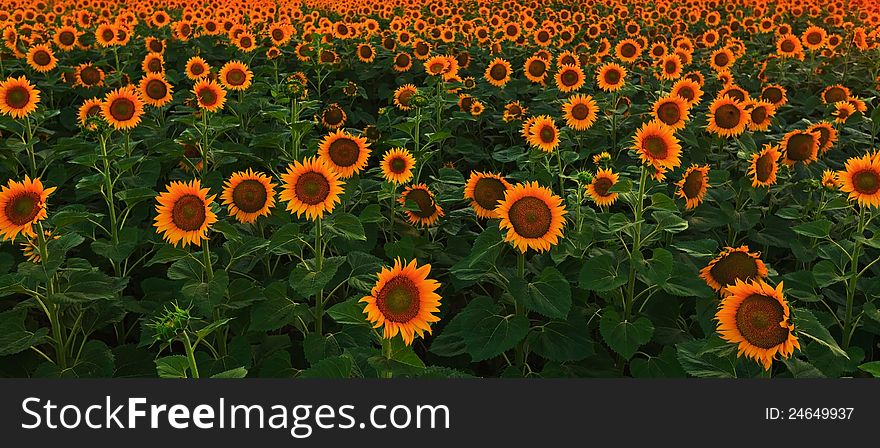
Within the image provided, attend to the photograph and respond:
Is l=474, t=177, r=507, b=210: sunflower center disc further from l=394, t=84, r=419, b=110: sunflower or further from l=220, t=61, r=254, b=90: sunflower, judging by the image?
l=220, t=61, r=254, b=90: sunflower

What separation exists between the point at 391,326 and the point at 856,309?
8.74 feet

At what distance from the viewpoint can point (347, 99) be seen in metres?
8.81

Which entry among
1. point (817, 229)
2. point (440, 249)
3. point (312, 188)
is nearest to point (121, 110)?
point (312, 188)

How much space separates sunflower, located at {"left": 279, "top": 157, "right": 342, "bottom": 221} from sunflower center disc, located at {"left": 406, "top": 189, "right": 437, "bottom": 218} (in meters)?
1.00

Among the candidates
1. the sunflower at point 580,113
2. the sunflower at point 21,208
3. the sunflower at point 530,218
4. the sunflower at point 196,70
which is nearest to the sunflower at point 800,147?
the sunflower at point 580,113

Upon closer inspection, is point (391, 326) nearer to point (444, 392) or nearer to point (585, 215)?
point (444, 392)

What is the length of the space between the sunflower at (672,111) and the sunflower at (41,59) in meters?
6.34

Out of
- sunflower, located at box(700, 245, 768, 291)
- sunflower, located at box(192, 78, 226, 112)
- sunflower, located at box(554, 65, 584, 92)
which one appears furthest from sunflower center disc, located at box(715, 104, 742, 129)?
sunflower, located at box(192, 78, 226, 112)

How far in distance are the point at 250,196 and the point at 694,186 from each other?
2.63 metres

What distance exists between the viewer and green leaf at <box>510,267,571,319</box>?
9.99 ft

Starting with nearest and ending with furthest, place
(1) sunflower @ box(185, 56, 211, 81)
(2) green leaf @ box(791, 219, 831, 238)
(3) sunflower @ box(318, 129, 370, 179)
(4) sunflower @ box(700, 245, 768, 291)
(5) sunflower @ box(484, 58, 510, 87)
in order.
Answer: (4) sunflower @ box(700, 245, 768, 291) → (2) green leaf @ box(791, 219, 831, 238) → (3) sunflower @ box(318, 129, 370, 179) → (1) sunflower @ box(185, 56, 211, 81) → (5) sunflower @ box(484, 58, 510, 87)

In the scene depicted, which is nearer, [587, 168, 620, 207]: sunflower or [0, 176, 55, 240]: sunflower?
[0, 176, 55, 240]: sunflower

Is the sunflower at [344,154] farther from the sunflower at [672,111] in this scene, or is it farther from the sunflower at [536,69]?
the sunflower at [536,69]

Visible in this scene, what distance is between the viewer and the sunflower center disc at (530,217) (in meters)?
3.18
